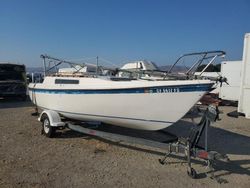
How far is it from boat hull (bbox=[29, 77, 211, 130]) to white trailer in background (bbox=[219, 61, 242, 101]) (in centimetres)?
1027

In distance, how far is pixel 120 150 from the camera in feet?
21.5

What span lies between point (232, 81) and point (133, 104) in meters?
10.7

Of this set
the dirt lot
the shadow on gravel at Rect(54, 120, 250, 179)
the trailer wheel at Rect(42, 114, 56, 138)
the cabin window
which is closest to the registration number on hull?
the shadow on gravel at Rect(54, 120, 250, 179)

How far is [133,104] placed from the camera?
6.01 metres

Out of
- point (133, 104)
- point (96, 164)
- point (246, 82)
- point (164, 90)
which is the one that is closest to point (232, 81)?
point (246, 82)

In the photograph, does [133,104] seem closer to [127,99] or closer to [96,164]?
[127,99]

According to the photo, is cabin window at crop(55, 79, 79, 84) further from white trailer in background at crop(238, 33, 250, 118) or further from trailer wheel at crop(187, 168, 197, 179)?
white trailer in background at crop(238, 33, 250, 118)

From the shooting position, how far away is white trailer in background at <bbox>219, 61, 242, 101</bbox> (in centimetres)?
1498

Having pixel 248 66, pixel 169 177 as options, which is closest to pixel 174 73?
pixel 169 177

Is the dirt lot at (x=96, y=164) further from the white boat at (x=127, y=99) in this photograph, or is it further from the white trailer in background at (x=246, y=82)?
the white trailer in background at (x=246, y=82)

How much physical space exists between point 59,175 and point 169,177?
6.43ft

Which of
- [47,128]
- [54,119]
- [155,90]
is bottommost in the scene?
[47,128]

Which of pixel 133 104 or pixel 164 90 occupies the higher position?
pixel 164 90

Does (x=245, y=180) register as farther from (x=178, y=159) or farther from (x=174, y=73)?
(x=174, y=73)
